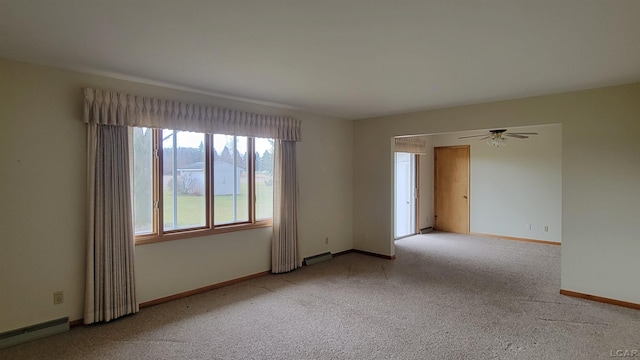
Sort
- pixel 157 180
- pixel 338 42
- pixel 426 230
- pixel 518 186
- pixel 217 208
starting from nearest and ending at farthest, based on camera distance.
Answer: pixel 338 42 → pixel 157 180 → pixel 217 208 → pixel 518 186 → pixel 426 230

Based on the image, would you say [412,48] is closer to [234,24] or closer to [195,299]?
[234,24]

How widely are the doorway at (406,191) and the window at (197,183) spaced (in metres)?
3.86

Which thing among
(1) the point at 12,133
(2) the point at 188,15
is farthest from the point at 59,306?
(2) the point at 188,15

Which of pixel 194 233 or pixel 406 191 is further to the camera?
pixel 406 191

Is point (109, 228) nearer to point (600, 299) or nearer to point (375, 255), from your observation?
point (375, 255)

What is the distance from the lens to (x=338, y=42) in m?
2.32

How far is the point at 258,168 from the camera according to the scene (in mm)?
4512

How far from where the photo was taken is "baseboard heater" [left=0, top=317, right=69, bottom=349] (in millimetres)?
2667

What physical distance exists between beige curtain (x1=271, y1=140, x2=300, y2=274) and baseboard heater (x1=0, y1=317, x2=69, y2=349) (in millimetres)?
2321

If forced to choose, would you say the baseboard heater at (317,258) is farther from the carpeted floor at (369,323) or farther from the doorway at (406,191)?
the doorway at (406,191)

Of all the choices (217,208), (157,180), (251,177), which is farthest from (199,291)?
(251,177)

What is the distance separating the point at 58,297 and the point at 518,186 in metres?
7.57

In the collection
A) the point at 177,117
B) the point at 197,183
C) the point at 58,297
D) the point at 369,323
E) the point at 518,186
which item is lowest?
the point at 369,323

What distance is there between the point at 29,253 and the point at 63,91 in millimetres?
1435
